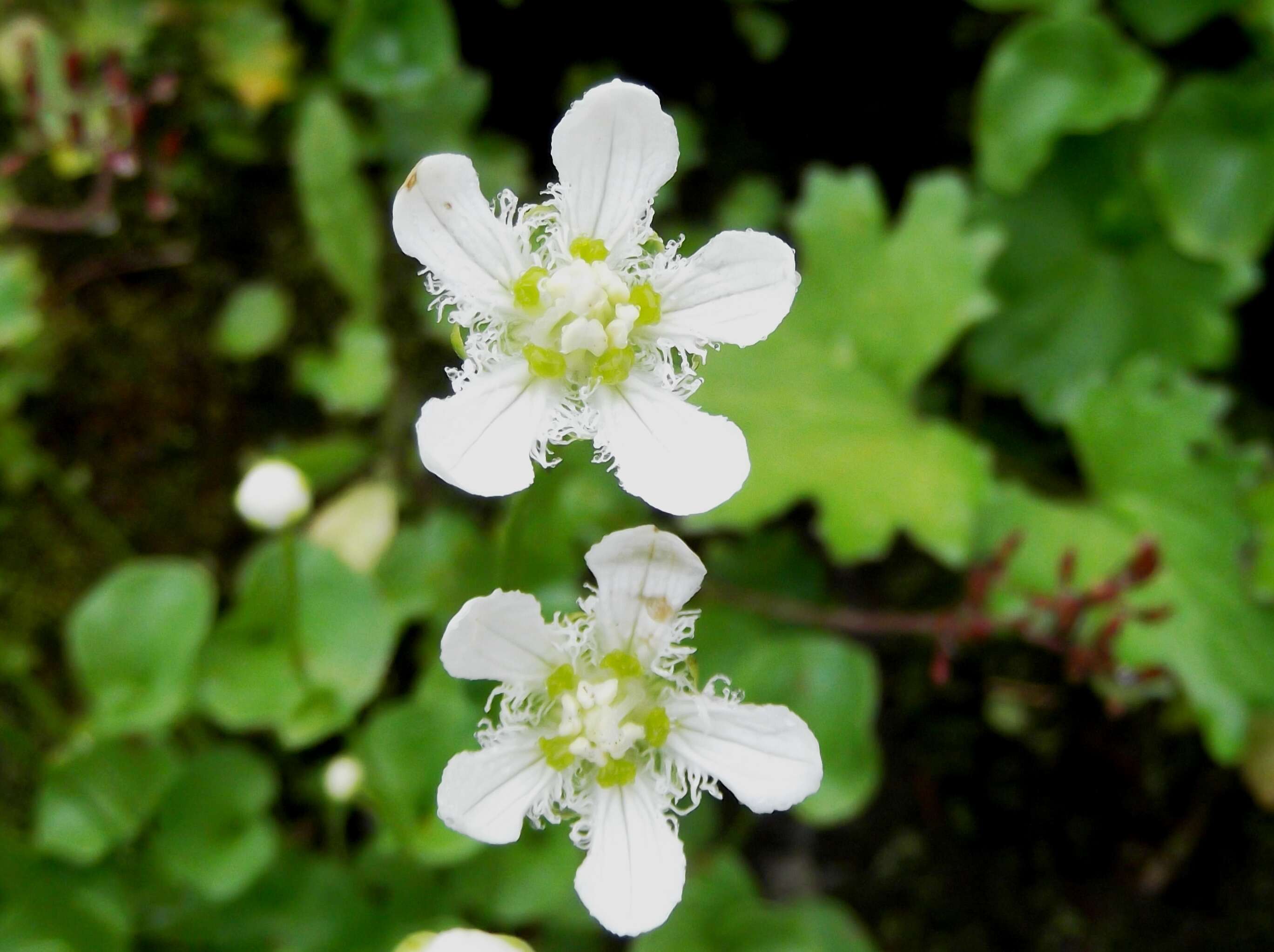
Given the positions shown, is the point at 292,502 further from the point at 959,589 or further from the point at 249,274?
the point at 959,589

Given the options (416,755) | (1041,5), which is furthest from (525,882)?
(1041,5)

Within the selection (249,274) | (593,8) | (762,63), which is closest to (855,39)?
(762,63)

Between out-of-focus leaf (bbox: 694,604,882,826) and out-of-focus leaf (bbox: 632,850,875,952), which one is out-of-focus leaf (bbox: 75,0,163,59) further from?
Answer: out-of-focus leaf (bbox: 632,850,875,952)

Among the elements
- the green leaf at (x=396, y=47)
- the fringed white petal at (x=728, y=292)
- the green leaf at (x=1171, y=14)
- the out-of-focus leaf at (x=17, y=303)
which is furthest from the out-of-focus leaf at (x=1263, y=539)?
the out-of-focus leaf at (x=17, y=303)

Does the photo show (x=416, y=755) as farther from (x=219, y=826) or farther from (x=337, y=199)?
(x=337, y=199)

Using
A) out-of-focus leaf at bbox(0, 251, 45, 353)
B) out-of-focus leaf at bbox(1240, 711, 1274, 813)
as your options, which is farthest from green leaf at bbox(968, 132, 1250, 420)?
out-of-focus leaf at bbox(0, 251, 45, 353)
